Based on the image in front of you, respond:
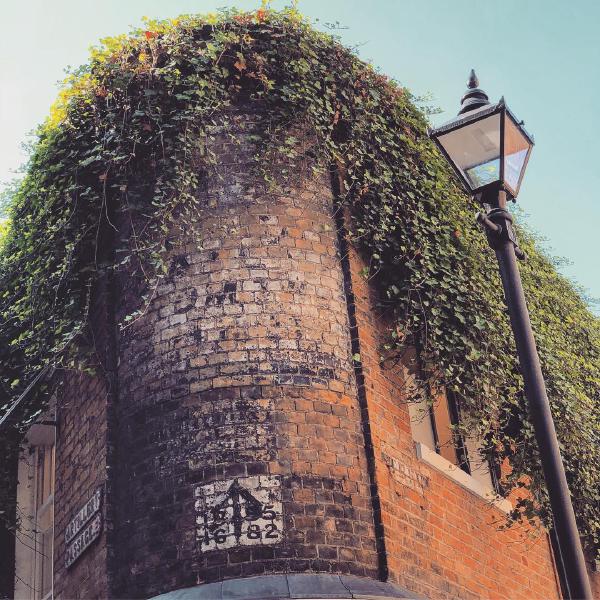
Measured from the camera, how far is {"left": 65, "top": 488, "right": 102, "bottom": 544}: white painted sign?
27.0ft

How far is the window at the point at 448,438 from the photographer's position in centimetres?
934

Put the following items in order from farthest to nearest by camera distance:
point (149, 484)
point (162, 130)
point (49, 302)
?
1. point (49, 302)
2. point (162, 130)
3. point (149, 484)

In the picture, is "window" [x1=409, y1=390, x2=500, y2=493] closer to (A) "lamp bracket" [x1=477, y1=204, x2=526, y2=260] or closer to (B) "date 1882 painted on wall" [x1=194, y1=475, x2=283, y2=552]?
(B) "date 1882 painted on wall" [x1=194, y1=475, x2=283, y2=552]

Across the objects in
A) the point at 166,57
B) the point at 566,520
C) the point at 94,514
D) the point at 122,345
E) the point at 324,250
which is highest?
the point at 166,57

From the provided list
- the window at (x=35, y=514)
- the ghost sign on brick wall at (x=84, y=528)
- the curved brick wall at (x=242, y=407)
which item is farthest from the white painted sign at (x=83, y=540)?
the window at (x=35, y=514)

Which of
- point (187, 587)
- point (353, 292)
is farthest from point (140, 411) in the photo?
point (353, 292)

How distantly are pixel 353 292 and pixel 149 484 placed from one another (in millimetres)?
2543

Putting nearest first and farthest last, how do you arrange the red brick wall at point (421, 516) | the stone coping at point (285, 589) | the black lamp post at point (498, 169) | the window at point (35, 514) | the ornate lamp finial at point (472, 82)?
the black lamp post at point (498, 169) → the stone coping at point (285, 589) → the ornate lamp finial at point (472, 82) → the red brick wall at point (421, 516) → the window at point (35, 514)

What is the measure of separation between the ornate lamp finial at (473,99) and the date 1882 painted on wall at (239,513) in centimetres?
322

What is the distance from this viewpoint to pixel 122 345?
8.57 meters

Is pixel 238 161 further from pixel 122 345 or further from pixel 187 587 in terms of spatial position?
pixel 187 587

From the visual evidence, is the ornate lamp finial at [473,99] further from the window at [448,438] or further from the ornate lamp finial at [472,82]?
the window at [448,438]

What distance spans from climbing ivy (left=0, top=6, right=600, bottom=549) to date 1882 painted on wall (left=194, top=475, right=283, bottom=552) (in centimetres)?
201

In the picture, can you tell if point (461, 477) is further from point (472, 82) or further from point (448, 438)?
point (472, 82)
